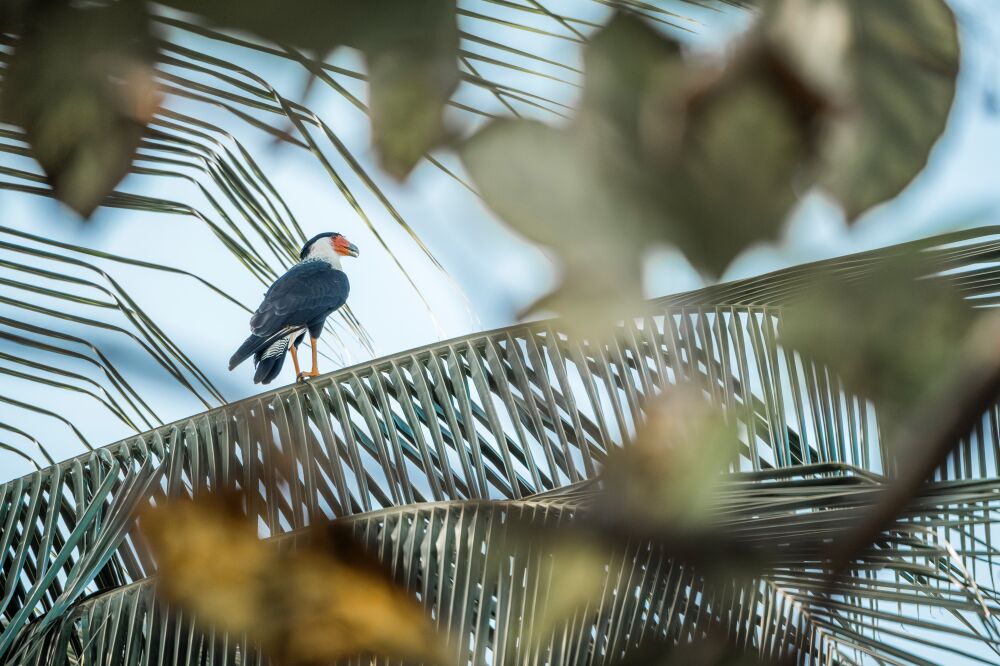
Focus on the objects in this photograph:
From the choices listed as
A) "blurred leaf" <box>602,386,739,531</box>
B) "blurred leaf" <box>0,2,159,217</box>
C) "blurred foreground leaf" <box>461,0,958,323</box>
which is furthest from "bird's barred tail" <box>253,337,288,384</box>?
"blurred foreground leaf" <box>461,0,958,323</box>

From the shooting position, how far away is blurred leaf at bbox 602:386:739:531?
40 cm

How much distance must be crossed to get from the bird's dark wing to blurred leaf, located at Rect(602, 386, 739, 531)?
226 centimetres

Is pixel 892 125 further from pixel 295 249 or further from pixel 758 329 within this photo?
pixel 758 329

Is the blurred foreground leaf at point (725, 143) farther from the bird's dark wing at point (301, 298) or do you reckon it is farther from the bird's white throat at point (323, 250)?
the bird's white throat at point (323, 250)

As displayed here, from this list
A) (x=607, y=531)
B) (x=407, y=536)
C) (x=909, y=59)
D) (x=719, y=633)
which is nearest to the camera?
(x=909, y=59)

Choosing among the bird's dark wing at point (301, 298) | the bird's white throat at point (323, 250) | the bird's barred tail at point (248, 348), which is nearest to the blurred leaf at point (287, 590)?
the bird's barred tail at point (248, 348)

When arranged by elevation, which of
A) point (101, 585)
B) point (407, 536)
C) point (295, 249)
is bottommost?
point (101, 585)

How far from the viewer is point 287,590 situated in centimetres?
101

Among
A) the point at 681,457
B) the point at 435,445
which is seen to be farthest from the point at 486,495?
the point at 681,457

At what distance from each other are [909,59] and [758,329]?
4.37ft

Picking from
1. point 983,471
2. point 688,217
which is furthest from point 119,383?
point 688,217

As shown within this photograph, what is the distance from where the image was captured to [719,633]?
1222 millimetres

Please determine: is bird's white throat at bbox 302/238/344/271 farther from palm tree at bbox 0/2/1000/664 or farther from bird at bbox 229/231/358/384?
palm tree at bbox 0/2/1000/664

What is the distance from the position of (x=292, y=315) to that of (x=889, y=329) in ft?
8.57
